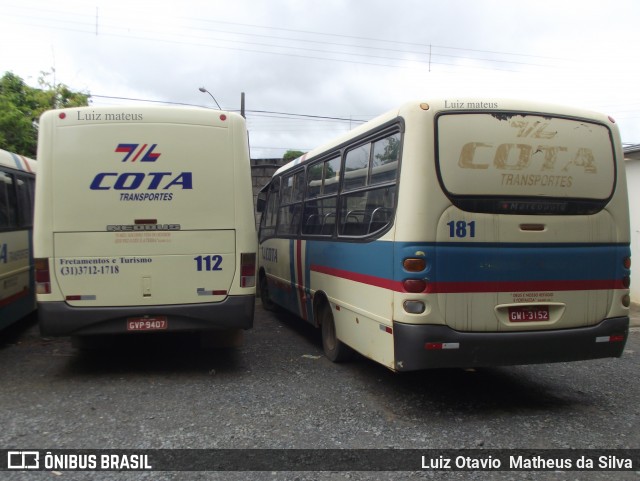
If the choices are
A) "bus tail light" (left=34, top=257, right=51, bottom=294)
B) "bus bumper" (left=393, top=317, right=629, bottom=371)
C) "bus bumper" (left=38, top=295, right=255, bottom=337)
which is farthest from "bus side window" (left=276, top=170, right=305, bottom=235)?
"bus bumper" (left=393, top=317, right=629, bottom=371)

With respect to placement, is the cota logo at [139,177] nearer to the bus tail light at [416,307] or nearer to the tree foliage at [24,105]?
the bus tail light at [416,307]

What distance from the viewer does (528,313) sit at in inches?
187

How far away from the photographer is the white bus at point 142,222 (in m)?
5.57

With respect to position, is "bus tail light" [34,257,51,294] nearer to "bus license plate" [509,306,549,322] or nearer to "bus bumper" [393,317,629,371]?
"bus bumper" [393,317,629,371]

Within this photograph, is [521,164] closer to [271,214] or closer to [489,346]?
[489,346]

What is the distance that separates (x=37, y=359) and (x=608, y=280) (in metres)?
6.61

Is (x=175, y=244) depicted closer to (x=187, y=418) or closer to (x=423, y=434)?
(x=187, y=418)

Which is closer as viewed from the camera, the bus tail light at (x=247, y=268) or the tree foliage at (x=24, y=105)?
the bus tail light at (x=247, y=268)

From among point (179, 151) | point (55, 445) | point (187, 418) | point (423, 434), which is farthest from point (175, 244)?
point (423, 434)

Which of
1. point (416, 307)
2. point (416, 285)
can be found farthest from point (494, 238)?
point (416, 307)

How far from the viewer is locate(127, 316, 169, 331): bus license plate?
18.7 ft

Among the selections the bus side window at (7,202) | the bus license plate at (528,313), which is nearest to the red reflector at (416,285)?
the bus license plate at (528,313)

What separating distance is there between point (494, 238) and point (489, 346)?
0.93m

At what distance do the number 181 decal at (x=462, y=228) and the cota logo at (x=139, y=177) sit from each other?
2.87m
